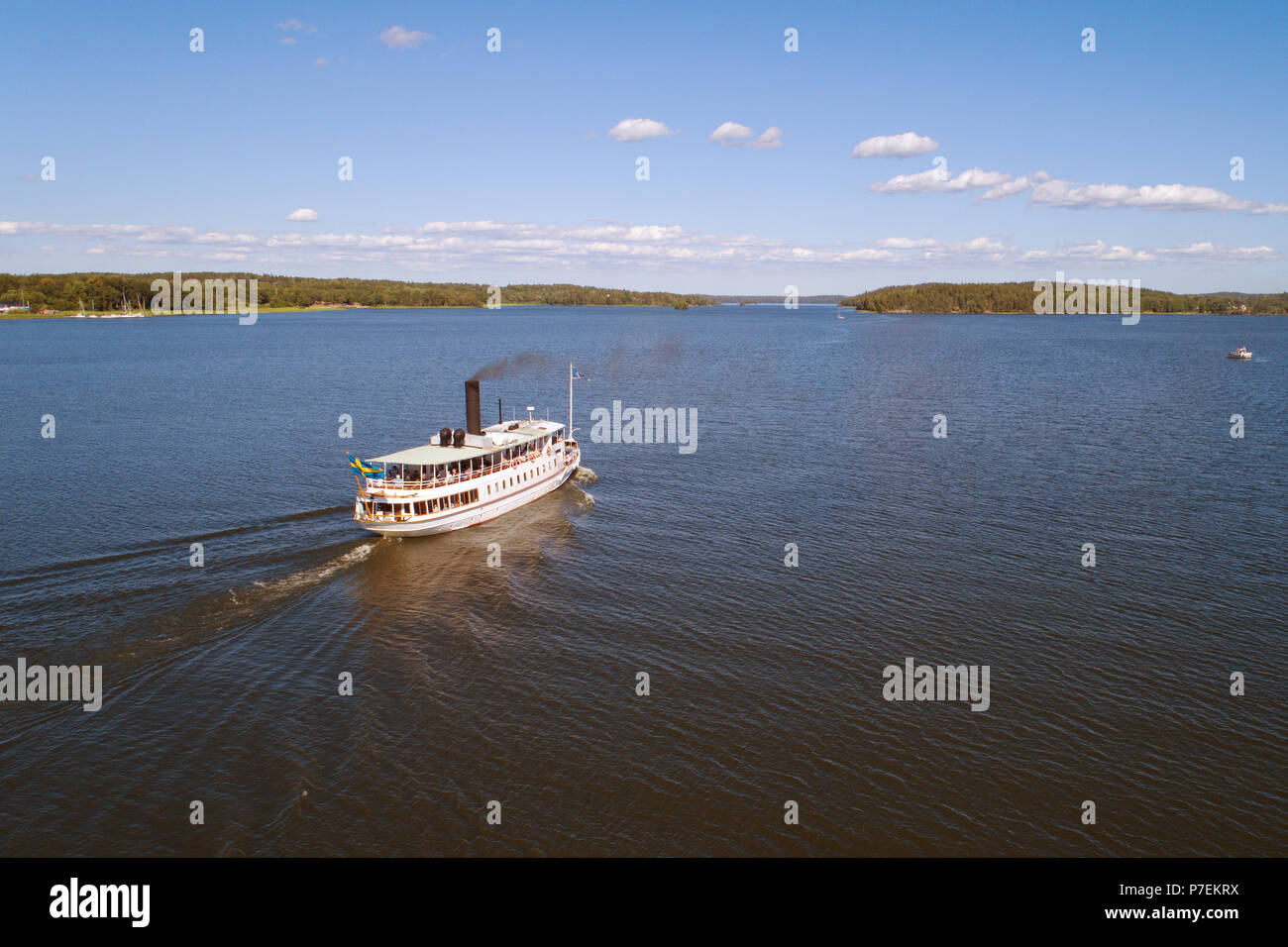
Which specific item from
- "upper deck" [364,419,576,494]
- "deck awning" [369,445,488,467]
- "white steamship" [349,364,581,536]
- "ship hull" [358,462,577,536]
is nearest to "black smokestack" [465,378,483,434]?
"white steamship" [349,364,581,536]

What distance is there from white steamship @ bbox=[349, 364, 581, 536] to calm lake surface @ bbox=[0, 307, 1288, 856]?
1.87 m

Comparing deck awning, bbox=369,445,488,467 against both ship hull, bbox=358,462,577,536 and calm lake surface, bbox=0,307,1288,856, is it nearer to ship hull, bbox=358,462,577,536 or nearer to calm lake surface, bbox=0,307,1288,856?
ship hull, bbox=358,462,577,536

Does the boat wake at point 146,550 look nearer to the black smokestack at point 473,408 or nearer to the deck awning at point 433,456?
the deck awning at point 433,456

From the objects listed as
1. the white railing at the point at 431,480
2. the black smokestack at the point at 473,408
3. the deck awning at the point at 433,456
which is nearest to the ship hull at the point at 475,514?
the white railing at the point at 431,480

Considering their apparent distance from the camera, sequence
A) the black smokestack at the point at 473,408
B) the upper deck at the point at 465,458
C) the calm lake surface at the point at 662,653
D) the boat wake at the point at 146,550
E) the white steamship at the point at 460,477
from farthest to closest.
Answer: the black smokestack at the point at 473,408
the upper deck at the point at 465,458
the white steamship at the point at 460,477
the boat wake at the point at 146,550
the calm lake surface at the point at 662,653

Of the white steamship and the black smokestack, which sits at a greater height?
the black smokestack

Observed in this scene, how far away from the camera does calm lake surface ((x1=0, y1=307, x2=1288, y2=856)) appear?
87.2ft

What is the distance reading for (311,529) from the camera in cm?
5288

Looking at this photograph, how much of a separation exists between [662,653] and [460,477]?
24096mm

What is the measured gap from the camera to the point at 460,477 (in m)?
55.2

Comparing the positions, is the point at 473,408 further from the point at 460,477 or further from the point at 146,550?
the point at 146,550

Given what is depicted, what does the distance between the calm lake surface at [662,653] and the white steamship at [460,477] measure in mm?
1867

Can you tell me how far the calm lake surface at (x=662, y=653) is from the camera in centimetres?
2658
